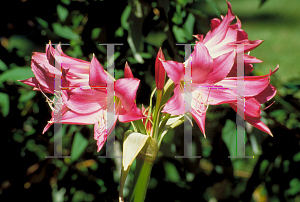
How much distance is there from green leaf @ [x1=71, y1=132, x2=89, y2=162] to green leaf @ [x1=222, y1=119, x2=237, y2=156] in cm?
37

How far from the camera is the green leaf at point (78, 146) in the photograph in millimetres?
639

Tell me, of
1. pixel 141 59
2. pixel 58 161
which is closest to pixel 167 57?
A: pixel 141 59

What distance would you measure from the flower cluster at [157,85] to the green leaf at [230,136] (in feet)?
0.58

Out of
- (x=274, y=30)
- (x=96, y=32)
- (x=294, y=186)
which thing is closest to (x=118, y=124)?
(x=96, y=32)

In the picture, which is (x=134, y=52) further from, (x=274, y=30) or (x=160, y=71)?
(x=274, y=30)

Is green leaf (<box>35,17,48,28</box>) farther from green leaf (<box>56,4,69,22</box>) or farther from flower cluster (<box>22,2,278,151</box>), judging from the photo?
flower cluster (<box>22,2,278,151</box>)

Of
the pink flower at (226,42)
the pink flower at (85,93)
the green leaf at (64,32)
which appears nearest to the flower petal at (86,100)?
the pink flower at (85,93)

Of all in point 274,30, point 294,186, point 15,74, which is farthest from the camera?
point 274,30

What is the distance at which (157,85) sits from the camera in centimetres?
43

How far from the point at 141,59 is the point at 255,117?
373mm

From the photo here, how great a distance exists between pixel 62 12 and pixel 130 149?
0.48 meters

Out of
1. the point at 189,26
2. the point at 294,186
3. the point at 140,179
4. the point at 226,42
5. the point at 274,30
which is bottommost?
the point at 294,186

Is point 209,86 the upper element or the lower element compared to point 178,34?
lower

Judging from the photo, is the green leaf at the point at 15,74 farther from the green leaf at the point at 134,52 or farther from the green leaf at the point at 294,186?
the green leaf at the point at 294,186
